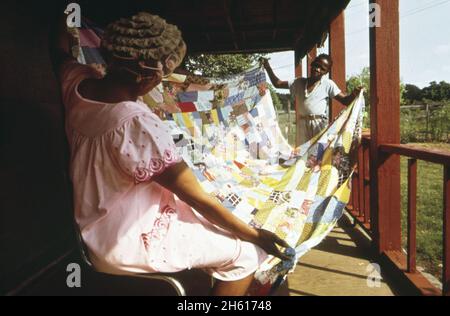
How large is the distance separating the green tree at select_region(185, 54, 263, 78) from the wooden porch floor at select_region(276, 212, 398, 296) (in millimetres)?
7035

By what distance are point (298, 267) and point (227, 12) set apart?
275 cm

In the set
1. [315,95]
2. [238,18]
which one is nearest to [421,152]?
[315,95]

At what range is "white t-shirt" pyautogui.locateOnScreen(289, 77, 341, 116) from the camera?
305 centimetres

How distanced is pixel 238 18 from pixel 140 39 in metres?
3.29

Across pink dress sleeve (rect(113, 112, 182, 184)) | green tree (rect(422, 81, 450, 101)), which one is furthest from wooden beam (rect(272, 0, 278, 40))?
green tree (rect(422, 81, 450, 101))

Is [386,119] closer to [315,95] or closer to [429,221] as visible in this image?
[315,95]

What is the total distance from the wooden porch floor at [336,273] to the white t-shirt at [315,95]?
130 cm

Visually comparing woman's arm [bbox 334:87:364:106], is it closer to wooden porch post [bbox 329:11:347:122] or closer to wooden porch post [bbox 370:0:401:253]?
wooden porch post [bbox 370:0:401:253]

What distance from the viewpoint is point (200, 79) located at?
2.85m

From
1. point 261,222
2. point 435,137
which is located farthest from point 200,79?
point 435,137

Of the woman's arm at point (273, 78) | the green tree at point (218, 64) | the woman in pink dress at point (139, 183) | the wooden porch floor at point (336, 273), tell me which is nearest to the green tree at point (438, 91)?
the green tree at point (218, 64)

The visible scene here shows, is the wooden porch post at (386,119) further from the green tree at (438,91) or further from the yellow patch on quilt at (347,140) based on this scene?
the green tree at (438,91)

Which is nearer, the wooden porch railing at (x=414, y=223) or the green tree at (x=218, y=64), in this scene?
the wooden porch railing at (x=414, y=223)

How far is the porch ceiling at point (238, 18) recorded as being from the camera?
10.1ft
